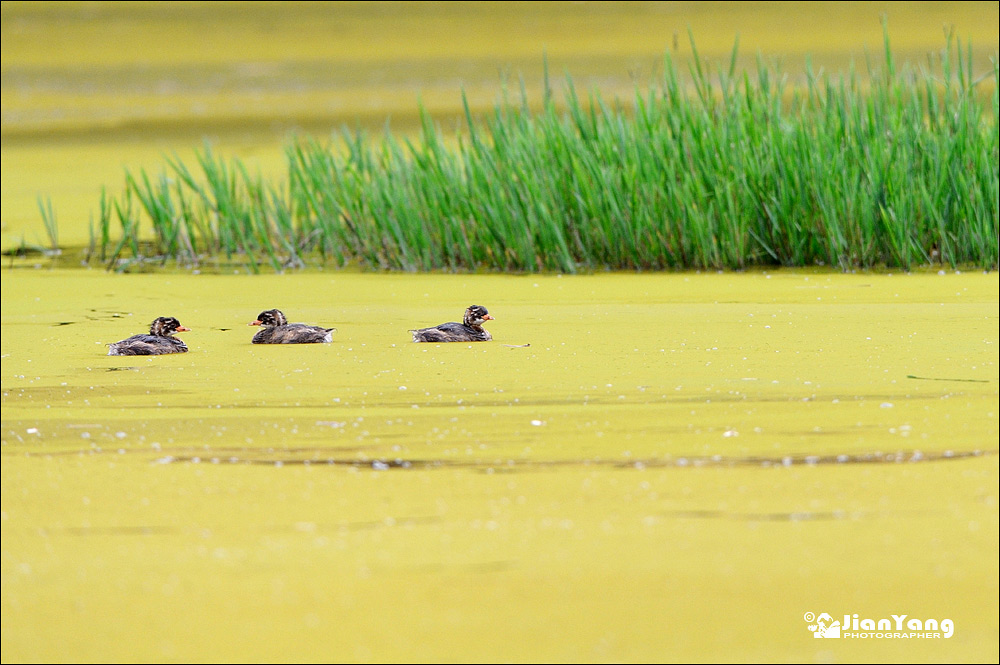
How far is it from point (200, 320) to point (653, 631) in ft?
10.5

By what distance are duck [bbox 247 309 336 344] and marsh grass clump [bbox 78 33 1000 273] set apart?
187 centimetres

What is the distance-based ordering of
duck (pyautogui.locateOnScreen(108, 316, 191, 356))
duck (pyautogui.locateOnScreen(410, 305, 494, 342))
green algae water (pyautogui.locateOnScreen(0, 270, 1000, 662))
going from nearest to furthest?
green algae water (pyautogui.locateOnScreen(0, 270, 1000, 662)) → duck (pyautogui.locateOnScreen(108, 316, 191, 356)) → duck (pyautogui.locateOnScreen(410, 305, 494, 342))

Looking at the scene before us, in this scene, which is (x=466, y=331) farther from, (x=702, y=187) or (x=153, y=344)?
(x=702, y=187)

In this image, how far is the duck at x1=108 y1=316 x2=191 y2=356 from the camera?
164 inches

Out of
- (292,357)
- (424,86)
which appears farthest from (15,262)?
(424,86)

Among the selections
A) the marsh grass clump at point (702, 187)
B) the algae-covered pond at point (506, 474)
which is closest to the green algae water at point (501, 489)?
the algae-covered pond at point (506, 474)

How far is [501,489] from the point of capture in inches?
106

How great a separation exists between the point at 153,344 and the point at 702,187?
2722 millimetres

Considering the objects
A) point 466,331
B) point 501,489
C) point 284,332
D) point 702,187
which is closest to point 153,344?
point 284,332

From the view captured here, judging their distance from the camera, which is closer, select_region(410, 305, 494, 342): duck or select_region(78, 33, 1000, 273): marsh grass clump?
select_region(410, 305, 494, 342): duck

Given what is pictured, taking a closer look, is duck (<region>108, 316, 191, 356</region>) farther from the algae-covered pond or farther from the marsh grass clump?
the marsh grass clump

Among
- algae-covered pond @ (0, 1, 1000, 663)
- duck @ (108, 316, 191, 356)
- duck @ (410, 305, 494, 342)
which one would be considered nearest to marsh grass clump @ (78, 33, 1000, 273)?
algae-covered pond @ (0, 1, 1000, 663)

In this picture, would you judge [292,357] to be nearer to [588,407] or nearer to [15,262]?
[588,407]

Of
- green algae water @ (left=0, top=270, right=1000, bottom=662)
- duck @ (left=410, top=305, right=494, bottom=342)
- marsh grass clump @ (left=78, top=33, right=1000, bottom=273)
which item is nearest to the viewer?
green algae water @ (left=0, top=270, right=1000, bottom=662)
